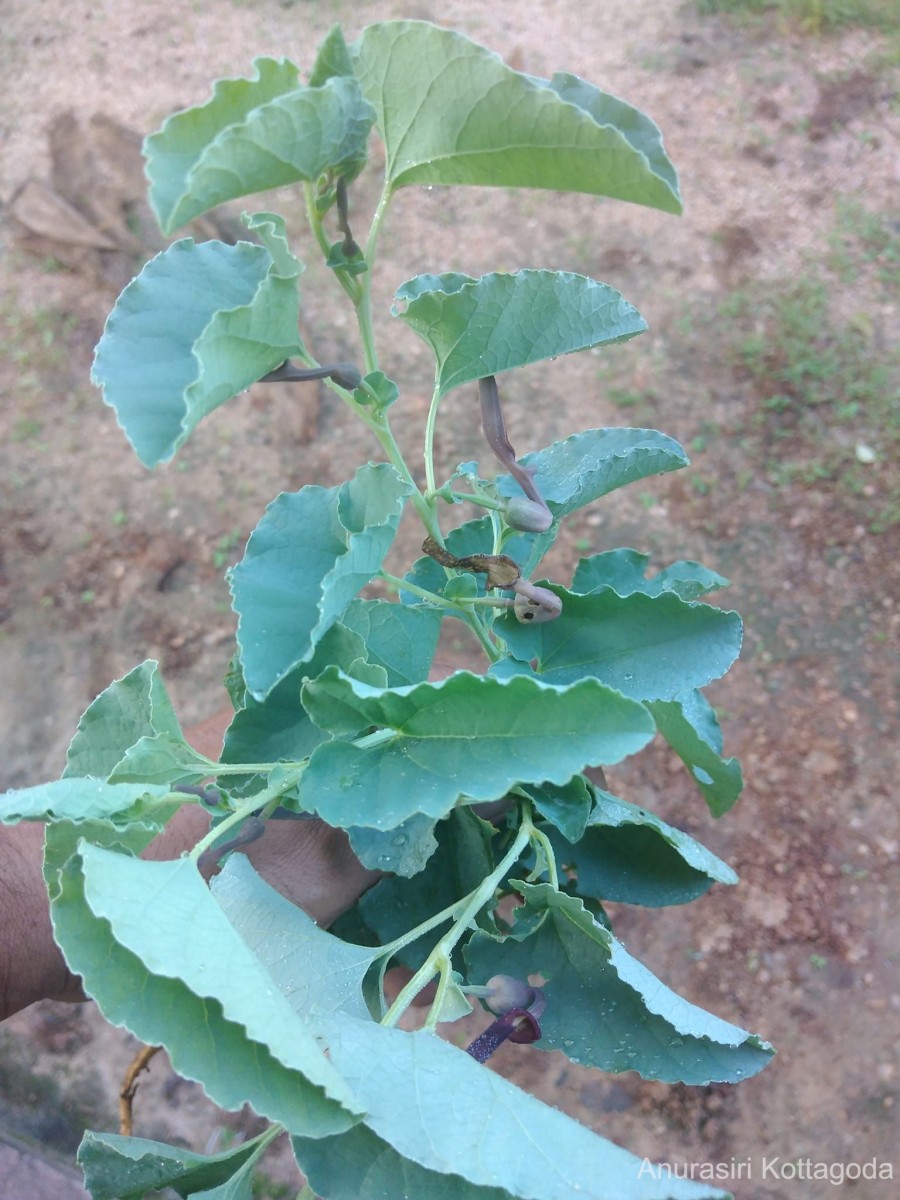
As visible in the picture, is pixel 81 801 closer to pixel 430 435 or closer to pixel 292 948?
pixel 292 948

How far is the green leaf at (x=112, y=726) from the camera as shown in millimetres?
845

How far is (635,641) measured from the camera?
2.79 ft

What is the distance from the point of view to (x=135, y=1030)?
55 cm

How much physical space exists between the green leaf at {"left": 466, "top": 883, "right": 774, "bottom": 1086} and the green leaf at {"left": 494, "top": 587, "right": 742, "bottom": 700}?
0.21 metres

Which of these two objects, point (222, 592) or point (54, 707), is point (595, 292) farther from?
point (54, 707)

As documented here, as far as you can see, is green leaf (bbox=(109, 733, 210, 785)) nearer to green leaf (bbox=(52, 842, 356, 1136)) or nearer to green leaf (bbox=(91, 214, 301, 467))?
green leaf (bbox=(52, 842, 356, 1136))

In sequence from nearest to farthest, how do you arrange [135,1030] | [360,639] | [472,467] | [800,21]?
1. [135,1030]
2. [360,639]
3. [472,467]
4. [800,21]

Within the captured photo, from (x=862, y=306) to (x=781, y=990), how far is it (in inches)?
75.3

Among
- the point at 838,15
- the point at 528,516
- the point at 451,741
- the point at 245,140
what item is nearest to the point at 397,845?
the point at 451,741

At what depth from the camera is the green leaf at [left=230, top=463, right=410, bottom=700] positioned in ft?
2.15

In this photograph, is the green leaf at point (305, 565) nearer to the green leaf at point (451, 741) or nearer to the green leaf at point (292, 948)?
the green leaf at point (451, 741)

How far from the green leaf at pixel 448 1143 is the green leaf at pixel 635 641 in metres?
0.34

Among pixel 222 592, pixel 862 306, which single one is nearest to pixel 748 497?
pixel 862 306

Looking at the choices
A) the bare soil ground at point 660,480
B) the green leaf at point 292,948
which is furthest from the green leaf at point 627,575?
the bare soil ground at point 660,480
